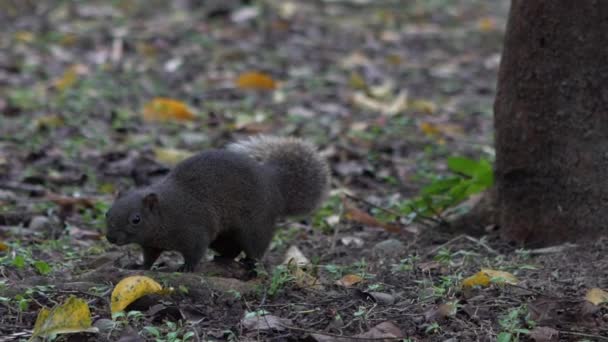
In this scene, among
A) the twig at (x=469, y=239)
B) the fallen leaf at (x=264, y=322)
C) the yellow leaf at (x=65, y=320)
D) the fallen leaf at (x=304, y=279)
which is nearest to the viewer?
the yellow leaf at (x=65, y=320)

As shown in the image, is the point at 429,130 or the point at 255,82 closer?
the point at 429,130

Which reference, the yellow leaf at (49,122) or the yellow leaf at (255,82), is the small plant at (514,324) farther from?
the yellow leaf at (255,82)

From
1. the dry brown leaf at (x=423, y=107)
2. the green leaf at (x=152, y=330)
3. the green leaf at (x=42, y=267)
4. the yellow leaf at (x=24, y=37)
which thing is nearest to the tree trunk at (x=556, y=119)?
the green leaf at (x=152, y=330)

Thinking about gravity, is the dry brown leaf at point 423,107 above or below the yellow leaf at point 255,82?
below

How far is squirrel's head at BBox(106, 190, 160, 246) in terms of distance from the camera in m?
5.19

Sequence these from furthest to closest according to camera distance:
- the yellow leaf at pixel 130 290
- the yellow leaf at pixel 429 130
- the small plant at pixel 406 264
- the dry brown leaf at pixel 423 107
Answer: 1. the dry brown leaf at pixel 423 107
2. the yellow leaf at pixel 429 130
3. the small plant at pixel 406 264
4. the yellow leaf at pixel 130 290

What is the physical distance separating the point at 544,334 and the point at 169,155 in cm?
443

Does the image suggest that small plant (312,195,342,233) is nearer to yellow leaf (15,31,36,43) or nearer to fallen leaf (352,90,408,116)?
fallen leaf (352,90,408,116)

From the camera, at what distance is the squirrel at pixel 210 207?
527 cm

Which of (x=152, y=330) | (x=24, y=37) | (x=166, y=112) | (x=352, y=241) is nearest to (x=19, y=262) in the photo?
(x=152, y=330)

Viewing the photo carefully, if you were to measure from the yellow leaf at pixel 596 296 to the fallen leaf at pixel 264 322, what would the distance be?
4.36 ft

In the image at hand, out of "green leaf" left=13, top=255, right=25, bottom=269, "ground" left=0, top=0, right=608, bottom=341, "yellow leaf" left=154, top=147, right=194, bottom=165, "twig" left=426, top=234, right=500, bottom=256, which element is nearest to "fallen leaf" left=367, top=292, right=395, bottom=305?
"ground" left=0, top=0, right=608, bottom=341

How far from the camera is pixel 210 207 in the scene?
546 centimetres

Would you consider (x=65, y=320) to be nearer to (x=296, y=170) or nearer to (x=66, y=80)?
(x=296, y=170)
